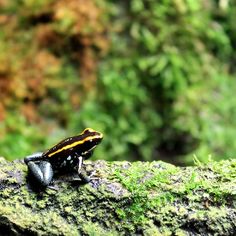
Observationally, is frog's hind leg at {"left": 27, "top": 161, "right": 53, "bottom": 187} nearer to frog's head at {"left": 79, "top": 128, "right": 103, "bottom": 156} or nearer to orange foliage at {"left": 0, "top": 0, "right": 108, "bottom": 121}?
frog's head at {"left": 79, "top": 128, "right": 103, "bottom": 156}

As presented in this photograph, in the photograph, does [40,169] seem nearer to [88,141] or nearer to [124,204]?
[88,141]

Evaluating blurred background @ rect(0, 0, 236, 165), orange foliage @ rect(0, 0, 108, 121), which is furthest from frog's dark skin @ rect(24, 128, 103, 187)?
orange foliage @ rect(0, 0, 108, 121)

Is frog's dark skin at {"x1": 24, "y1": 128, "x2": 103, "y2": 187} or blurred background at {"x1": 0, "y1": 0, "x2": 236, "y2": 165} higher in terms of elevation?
blurred background at {"x1": 0, "y1": 0, "x2": 236, "y2": 165}

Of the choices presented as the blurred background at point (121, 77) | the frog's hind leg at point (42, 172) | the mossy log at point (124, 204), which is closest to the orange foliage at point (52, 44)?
the blurred background at point (121, 77)

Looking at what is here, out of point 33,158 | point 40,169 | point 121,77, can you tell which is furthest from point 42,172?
point 121,77

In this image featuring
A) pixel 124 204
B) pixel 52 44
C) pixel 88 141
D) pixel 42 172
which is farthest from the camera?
pixel 52 44

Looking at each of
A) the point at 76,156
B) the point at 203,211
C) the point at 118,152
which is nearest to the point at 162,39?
the point at 118,152

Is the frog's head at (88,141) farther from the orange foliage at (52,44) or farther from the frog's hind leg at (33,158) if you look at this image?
the orange foliage at (52,44)

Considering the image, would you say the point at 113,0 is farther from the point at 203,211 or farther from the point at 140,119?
the point at 203,211
